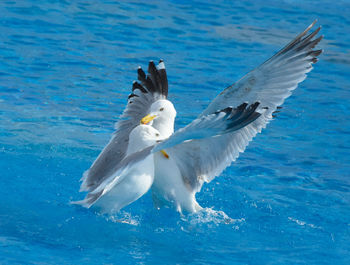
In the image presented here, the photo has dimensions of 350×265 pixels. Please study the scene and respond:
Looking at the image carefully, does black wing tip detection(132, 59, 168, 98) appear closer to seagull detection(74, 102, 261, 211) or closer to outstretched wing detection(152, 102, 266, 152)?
seagull detection(74, 102, 261, 211)

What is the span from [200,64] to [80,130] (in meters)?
3.29

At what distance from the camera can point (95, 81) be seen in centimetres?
784

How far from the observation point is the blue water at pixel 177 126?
4184 mm

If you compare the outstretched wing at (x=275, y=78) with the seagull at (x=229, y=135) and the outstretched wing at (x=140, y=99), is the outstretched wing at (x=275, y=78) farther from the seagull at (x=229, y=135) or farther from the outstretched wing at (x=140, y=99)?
the outstretched wing at (x=140, y=99)

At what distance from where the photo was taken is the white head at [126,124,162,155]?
436 centimetres

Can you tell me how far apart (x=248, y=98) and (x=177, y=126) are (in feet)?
6.73

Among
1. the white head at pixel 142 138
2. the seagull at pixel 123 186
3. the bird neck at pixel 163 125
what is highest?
the bird neck at pixel 163 125

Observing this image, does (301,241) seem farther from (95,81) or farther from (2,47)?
(2,47)

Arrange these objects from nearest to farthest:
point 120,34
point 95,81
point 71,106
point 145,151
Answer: point 145,151, point 71,106, point 95,81, point 120,34

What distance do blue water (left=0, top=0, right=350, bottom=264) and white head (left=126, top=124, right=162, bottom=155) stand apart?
0.55 m

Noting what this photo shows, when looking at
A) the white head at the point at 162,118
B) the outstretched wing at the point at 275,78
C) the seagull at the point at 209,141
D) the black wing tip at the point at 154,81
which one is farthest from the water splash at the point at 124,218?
the black wing tip at the point at 154,81

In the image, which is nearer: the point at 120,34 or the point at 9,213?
the point at 9,213

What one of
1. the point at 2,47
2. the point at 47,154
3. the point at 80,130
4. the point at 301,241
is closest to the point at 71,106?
the point at 80,130

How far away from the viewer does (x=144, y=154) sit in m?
4.02
